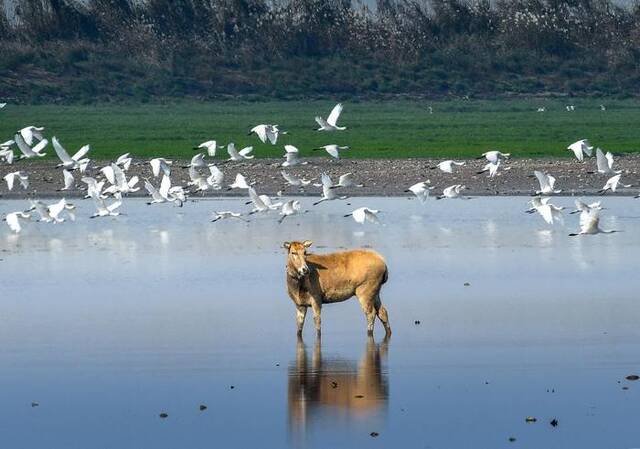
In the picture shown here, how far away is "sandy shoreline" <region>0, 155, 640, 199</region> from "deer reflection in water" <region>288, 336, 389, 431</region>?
58.5 feet

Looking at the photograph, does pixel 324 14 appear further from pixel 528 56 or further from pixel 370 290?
pixel 370 290

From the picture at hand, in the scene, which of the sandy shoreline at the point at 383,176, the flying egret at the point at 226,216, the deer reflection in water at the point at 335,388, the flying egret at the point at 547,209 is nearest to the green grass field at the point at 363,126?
the sandy shoreline at the point at 383,176

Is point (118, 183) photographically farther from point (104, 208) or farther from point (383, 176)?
point (383, 176)

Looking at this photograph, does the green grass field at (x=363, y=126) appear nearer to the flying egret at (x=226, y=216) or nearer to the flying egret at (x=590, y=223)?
the flying egret at (x=226, y=216)

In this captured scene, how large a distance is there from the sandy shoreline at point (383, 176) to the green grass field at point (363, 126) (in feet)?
5.90

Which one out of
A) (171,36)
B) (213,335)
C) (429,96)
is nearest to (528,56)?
(429,96)

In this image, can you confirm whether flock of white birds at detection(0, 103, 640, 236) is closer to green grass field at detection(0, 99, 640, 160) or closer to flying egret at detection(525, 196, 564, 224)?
flying egret at detection(525, 196, 564, 224)

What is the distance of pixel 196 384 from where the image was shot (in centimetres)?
1152

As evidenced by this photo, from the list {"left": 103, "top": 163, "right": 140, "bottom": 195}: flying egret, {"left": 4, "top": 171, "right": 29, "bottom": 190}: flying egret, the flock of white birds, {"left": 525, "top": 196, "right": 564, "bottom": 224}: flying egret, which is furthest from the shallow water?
{"left": 4, "top": 171, "right": 29, "bottom": 190}: flying egret

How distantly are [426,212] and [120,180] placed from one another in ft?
16.3

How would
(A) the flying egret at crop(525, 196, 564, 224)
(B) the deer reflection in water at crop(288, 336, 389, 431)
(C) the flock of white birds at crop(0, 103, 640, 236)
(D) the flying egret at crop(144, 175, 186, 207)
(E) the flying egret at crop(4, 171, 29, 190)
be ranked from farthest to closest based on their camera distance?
(E) the flying egret at crop(4, 171, 29, 190), (D) the flying egret at crop(144, 175, 186, 207), (C) the flock of white birds at crop(0, 103, 640, 236), (A) the flying egret at crop(525, 196, 564, 224), (B) the deer reflection in water at crop(288, 336, 389, 431)

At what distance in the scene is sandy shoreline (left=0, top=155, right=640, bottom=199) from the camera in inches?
1212

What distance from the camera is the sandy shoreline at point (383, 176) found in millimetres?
30781

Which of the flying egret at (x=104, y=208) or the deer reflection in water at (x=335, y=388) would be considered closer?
the deer reflection in water at (x=335, y=388)
